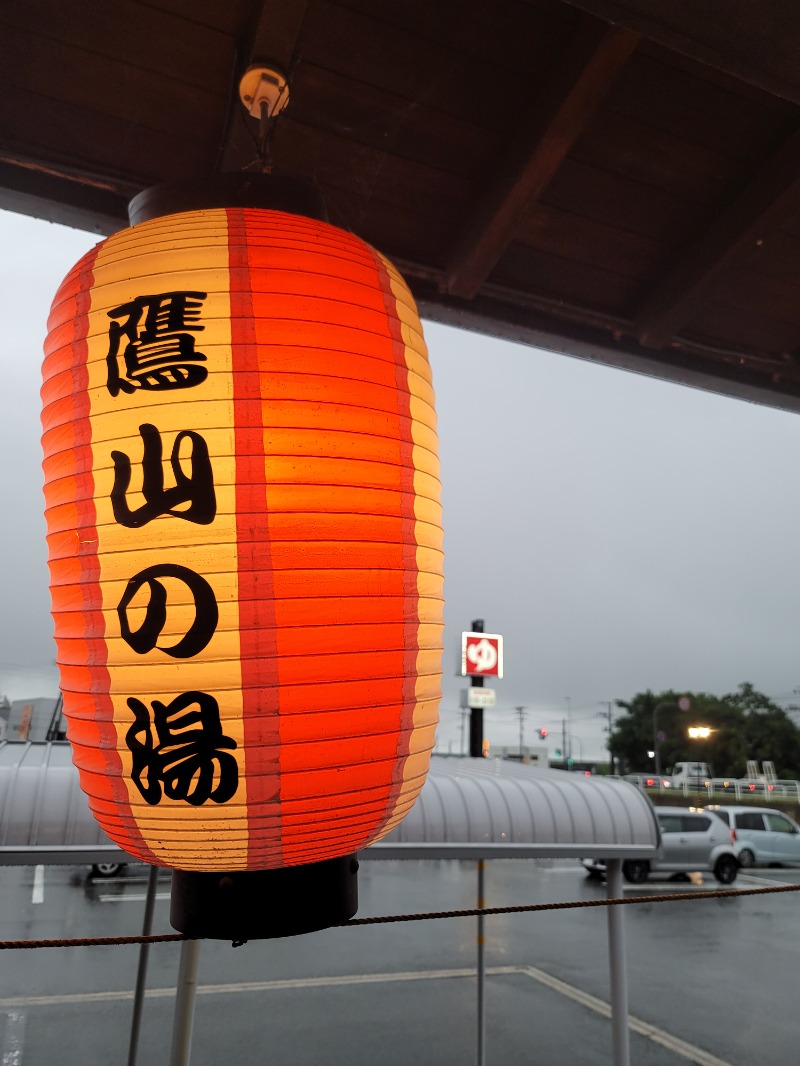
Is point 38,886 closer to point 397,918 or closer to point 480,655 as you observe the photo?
point 480,655

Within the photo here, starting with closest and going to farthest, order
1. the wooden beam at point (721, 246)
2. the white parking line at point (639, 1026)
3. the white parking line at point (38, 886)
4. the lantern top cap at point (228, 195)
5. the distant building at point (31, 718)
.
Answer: the lantern top cap at point (228, 195) < the wooden beam at point (721, 246) < the white parking line at point (639, 1026) < the white parking line at point (38, 886) < the distant building at point (31, 718)

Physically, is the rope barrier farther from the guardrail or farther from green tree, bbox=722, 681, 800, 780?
green tree, bbox=722, 681, 800, 780

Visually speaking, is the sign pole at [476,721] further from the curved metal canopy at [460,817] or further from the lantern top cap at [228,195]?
the lantern top cap at [228,195]

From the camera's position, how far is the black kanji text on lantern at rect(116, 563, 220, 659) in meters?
1.26

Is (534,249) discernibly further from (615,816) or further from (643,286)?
(615,816)

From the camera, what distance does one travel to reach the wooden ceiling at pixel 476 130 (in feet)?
6.45

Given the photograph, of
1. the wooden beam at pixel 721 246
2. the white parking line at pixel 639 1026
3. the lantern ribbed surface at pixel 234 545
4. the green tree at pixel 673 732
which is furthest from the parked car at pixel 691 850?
the green tree at pixel 673 732

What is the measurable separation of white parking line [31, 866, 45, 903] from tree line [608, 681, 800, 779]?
104 feet

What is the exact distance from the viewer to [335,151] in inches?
94.5

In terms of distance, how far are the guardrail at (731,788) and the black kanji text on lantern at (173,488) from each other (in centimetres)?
2678

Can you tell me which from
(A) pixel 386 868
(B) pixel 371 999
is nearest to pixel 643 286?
(B) pixel 371 999

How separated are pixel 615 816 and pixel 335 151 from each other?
173 inches

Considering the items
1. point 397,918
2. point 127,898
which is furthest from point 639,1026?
point 127,898

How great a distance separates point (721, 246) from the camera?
270 centimetres
